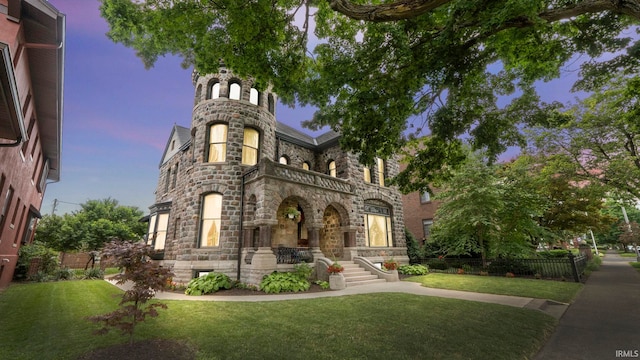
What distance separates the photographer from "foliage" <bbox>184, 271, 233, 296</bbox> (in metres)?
10.3

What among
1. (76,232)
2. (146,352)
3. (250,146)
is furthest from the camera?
(76,232)

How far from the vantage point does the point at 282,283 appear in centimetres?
1054

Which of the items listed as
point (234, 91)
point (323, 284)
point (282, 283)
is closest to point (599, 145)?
point (323, 284)

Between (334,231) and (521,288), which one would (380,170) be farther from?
(521,288)

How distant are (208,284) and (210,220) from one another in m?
3.31

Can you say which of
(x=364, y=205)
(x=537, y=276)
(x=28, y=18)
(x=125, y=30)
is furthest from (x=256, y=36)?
(x=537, y=276)

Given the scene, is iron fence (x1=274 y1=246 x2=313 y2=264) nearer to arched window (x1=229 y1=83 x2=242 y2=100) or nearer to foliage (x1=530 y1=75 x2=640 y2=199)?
arched window (x1=229 y1=83 x2=242 y2=100)

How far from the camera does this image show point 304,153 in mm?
17969

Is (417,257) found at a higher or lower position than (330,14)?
lower

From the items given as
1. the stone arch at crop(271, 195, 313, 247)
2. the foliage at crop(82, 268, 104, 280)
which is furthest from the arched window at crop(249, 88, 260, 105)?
the foliage at crop(82, 268, 104, 280)

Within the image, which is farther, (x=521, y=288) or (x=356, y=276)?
(x=356, y=276)

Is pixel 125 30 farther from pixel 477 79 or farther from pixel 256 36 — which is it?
pixel 477 79

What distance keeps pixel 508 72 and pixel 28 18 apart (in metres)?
14.8

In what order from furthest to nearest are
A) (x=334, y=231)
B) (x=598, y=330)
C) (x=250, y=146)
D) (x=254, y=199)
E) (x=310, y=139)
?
(x=310, y=139)
(x=334, y=231)
(x=250, y=146)
(x=254, y=199)
(x=598, y=330)
